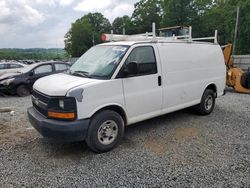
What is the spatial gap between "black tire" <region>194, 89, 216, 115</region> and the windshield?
2.85 meters

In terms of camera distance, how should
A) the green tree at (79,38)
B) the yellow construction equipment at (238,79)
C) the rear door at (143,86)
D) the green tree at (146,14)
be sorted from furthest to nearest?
the green tree at (79,38) < the green tree at (146,14) < the yellow construction equipment at (238,79) < the rear door at (143,86)

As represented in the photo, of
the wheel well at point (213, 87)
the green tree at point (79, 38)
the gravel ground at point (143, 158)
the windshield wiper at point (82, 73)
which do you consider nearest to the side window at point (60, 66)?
the gravel ground at point (143, 158)

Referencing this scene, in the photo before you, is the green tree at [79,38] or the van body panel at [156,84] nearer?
the van body panel at [156,84]

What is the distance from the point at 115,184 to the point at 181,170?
1042 millimetres

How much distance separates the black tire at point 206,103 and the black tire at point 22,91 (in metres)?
6.78

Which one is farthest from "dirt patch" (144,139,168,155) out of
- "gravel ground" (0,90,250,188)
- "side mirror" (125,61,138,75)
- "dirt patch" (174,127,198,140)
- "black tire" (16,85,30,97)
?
"black tire" (16,85,30,97)

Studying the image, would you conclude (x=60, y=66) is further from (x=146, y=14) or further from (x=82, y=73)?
(x=146, y=14)

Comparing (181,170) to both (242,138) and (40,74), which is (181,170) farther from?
(40,74)

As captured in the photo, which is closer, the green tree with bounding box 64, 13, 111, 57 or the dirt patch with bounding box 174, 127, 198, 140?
the dirt patch with bounding box 174, 127, 198, 140

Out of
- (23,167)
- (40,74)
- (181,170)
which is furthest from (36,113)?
(40,74)

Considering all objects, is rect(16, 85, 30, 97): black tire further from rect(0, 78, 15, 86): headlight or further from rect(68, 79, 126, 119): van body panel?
rect(68, 79, 126, 119): van body panel

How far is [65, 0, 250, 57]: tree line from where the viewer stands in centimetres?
2717

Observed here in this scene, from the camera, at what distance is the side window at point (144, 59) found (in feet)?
13.9

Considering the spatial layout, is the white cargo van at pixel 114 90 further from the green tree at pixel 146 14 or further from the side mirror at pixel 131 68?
the green tree at pixel 146 14
